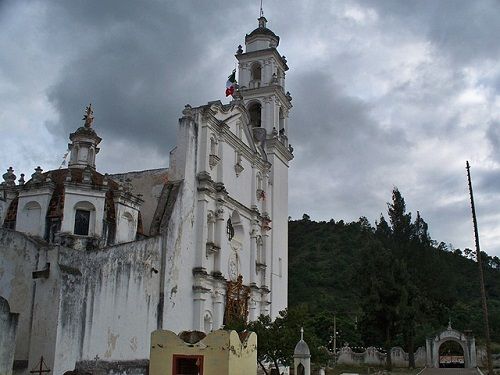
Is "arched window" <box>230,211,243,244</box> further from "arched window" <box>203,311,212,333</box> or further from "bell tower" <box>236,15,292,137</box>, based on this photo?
"bell tower" <box>236,15,292,137</box>

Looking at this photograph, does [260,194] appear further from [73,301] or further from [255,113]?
[73,301]

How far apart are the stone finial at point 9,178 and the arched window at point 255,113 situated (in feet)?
57.4

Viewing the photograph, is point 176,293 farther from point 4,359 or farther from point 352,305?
point 352,305

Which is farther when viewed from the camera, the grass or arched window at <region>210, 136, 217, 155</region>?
the grass

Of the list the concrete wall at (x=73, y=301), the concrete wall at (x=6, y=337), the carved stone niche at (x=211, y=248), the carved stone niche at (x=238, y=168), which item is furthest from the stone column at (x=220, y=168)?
the concrete wall at (x=6, y=337)

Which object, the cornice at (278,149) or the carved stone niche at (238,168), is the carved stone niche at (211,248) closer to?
the carved stone niche at (238,168)

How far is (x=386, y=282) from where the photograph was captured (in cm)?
3766

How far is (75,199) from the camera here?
67.2 feet

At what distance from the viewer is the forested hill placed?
3797 cm

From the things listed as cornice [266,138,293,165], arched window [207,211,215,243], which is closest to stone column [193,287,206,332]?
arched window [207,211,215,243]

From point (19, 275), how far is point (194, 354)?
614cm

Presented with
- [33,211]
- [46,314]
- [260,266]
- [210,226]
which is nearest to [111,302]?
[46,314]

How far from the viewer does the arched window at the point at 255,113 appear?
37625 millimetres

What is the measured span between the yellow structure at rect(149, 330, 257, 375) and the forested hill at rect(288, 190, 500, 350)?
1035 cm
